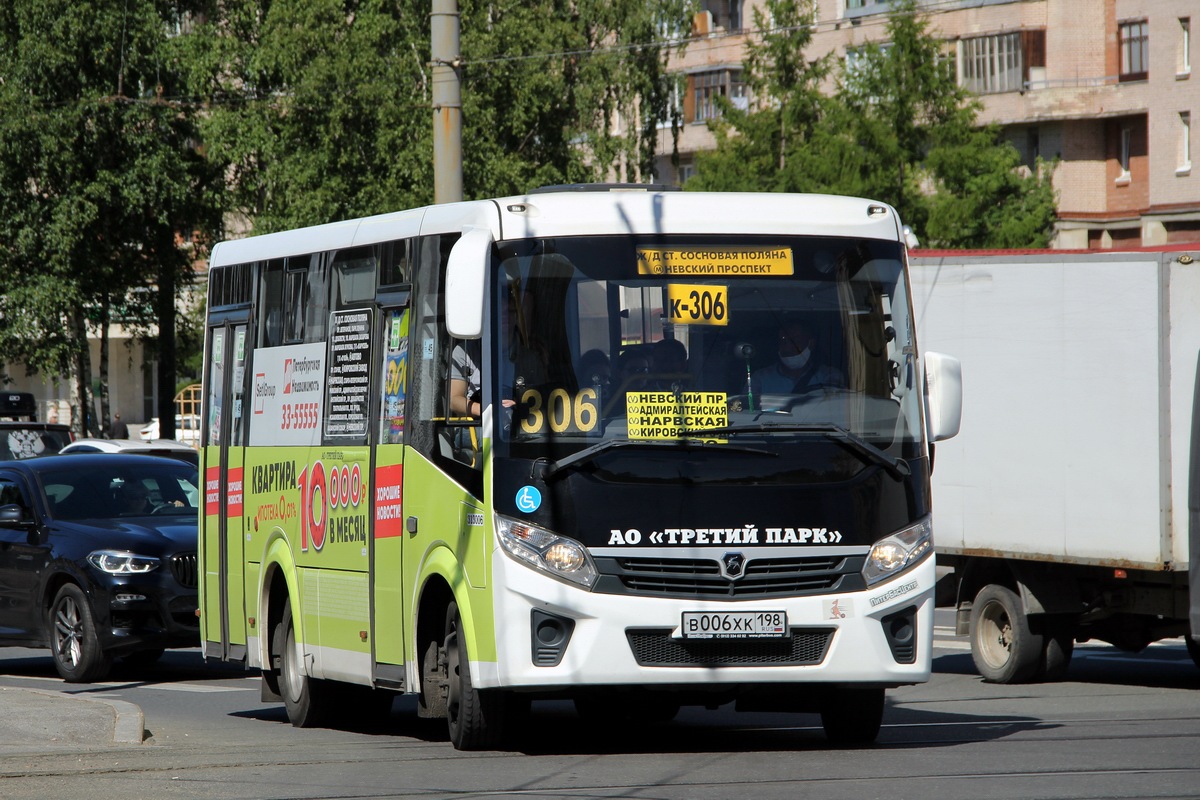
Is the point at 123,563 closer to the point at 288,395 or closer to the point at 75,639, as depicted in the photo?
the point at 75,639

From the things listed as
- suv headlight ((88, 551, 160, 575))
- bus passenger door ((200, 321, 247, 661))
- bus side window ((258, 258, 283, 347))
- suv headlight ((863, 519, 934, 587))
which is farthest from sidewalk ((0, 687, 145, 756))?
suv headlight ((863, 519, 934, 587))

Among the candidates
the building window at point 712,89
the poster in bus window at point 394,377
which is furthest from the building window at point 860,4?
the poster in bus window at point 394,377

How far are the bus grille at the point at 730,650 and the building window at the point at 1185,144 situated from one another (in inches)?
1898

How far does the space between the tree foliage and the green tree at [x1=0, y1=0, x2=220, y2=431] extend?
11.7m

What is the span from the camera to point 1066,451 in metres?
14.3

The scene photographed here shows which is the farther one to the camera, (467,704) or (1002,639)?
(1002,639)

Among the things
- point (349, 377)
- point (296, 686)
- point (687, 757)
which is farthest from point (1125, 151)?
point (687, 757)

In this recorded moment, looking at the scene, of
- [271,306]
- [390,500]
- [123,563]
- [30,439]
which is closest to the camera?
[390,500]

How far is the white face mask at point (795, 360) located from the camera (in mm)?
9844

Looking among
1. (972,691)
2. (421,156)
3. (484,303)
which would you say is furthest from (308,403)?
(421,156)

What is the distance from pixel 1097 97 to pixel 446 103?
43.0m

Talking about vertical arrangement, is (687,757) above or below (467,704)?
below

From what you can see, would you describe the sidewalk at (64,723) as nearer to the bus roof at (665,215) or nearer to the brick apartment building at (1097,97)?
the bus roof at (665,215)

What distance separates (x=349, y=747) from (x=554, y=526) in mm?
2249
